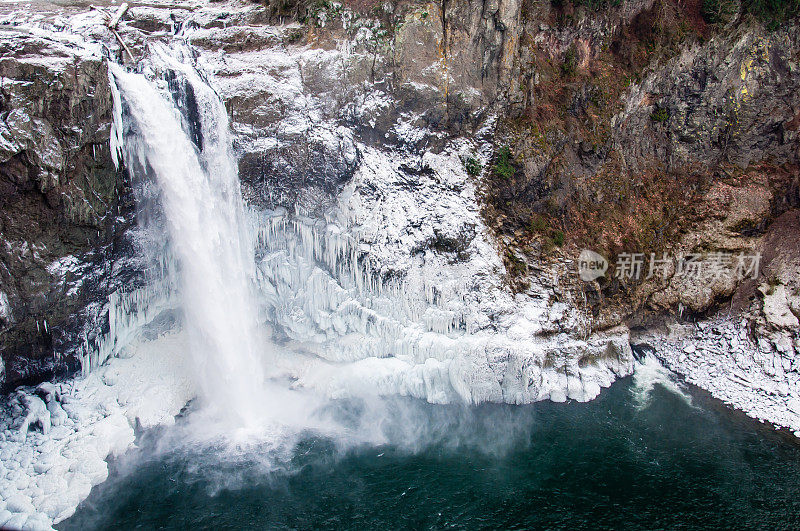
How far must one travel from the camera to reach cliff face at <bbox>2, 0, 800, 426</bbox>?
58.3ft

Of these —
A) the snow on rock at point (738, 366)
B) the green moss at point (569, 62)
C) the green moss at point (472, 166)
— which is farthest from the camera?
the green moss at point (569, 62)

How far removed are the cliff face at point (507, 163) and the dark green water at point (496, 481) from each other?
230 centimetres

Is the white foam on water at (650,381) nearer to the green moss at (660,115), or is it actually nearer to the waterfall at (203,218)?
the green moss at (660,115)

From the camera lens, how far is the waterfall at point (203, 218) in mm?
15523

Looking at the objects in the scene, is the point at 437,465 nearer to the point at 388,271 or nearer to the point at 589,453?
the point at 589,453

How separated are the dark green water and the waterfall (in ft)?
9.98

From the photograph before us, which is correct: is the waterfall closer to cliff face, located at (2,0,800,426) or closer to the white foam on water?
cliff face, located at (2,0,800,426)

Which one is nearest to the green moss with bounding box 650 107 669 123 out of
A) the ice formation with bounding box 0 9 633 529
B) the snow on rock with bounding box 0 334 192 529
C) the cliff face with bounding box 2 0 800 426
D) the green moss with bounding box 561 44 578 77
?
the cliff face with bounding box 2 0 800 426

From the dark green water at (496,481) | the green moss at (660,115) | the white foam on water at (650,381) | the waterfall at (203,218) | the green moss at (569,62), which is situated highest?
the green moss at (569,62)

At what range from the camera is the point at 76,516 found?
12.9m

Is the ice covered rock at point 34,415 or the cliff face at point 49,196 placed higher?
the cliff face at point 49,196

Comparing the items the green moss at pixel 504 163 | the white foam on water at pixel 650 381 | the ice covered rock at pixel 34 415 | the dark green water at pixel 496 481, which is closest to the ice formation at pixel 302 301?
the ice covered rock at pixel 34 415

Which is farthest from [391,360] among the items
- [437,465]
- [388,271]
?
[437,465]

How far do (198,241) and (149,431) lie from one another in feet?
20.5
